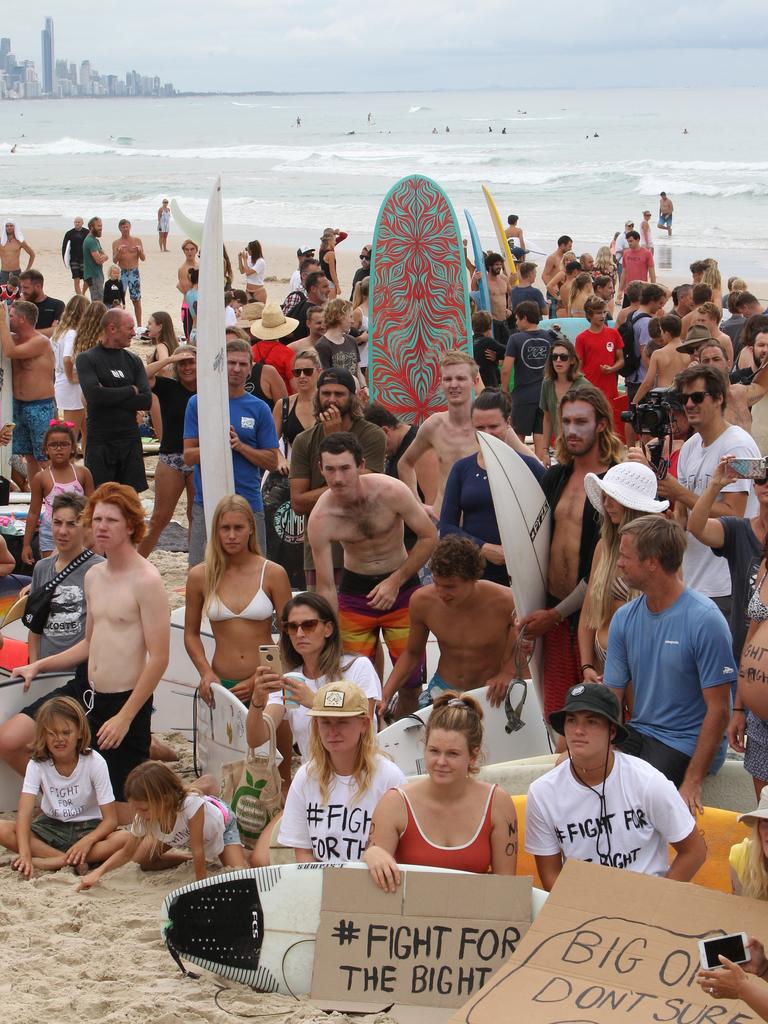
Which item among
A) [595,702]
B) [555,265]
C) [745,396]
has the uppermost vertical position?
[555,265]

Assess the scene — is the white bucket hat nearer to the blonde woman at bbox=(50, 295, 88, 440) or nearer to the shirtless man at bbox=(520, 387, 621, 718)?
the shirtless man at bbox=(520, 387, 621, 718)

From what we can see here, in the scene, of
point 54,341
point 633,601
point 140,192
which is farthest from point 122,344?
point 140,192

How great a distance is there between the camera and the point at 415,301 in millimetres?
9062

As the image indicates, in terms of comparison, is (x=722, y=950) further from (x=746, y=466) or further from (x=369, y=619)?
(x=369, y=619)

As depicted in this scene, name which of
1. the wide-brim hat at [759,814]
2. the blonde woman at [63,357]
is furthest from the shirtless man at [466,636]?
the blonde woman at [63,357]

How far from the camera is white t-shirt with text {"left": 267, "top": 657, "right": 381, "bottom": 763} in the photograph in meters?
4.71

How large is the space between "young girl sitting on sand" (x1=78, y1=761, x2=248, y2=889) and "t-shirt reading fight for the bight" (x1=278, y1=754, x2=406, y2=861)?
2.19 ft

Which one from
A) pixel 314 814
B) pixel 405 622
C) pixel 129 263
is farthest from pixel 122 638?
pixel 129 263

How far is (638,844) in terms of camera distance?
12.4 ft

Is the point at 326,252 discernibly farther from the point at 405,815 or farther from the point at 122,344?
the point at 405,815

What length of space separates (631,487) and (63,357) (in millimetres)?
5899

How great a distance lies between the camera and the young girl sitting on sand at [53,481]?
688 cm

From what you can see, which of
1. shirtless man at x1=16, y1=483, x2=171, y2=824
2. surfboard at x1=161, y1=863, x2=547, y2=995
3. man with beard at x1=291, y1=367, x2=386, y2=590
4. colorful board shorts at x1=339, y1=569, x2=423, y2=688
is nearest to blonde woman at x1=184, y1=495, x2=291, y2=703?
shirtless man at x1=16, y1=483, x2=171, y2=824

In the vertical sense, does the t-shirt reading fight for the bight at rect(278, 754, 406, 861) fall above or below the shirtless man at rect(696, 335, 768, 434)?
below
